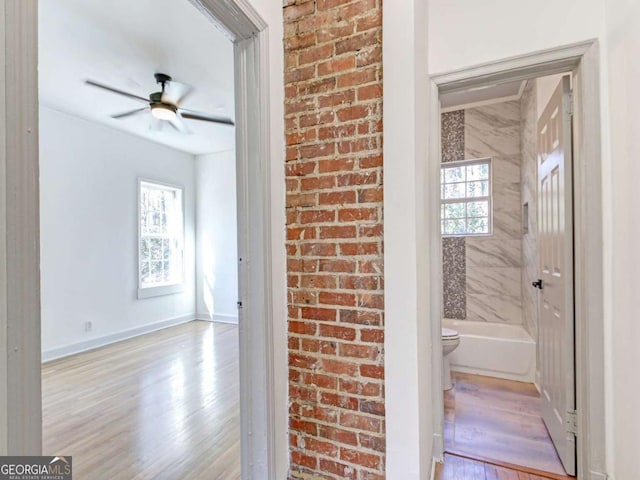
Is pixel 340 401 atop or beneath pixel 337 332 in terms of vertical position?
beneath

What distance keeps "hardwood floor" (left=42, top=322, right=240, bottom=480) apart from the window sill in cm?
83

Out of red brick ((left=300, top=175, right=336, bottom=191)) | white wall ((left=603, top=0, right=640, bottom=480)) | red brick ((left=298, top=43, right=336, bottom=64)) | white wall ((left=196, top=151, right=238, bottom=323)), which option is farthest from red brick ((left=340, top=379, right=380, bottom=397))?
white wall ((left=196, top=151, right=238, bottom=323))

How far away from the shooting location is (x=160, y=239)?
5.09 m

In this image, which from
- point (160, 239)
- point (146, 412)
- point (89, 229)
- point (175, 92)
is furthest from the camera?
point (160, 239)

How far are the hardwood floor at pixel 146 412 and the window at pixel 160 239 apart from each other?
3.60 ft

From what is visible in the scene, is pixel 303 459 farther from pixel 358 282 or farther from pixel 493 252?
pixel 493 252

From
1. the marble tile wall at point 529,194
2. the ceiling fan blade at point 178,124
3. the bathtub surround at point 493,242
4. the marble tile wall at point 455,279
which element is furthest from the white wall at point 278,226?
the bathtub surround at point 493,242

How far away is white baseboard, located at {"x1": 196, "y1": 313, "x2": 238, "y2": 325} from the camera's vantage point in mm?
5305

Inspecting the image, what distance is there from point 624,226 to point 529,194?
6.51ft

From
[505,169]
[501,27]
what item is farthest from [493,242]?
[501,27]

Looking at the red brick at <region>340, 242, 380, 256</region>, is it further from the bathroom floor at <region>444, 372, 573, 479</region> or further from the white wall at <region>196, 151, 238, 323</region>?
the white wall at <region>196, 151, 238, 323</region>

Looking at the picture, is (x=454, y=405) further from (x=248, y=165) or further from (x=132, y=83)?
(x=132, y=83)

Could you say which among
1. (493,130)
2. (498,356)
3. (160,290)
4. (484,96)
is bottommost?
(498,356)

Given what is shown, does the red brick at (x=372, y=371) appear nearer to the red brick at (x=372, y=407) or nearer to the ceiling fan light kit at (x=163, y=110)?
the red brick at (x=372, y=407)
